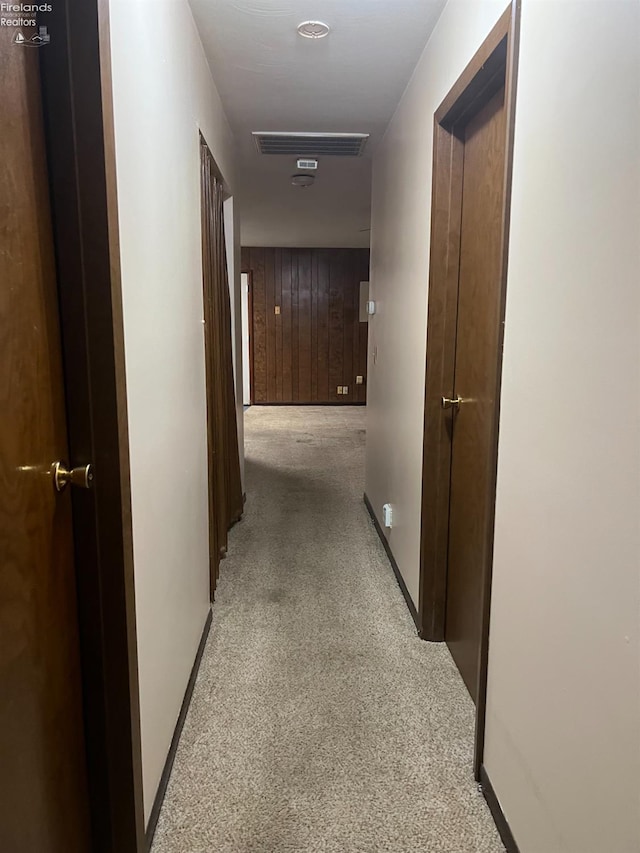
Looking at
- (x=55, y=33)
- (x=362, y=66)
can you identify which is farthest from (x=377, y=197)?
(x=55, y=33)

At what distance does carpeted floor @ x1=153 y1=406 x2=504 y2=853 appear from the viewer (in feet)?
4.85

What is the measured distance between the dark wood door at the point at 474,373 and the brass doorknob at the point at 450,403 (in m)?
0.02

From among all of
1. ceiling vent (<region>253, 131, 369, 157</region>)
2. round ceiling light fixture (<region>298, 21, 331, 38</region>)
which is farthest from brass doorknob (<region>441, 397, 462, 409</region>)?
ceiling vent (<region>253, 131, 369, 157</region>)

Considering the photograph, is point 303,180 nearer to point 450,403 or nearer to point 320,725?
point 450,403

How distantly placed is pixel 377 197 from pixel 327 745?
314 centimetres

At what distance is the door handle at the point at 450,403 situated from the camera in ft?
7.32

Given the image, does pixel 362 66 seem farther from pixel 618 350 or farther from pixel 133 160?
pixel 618 350

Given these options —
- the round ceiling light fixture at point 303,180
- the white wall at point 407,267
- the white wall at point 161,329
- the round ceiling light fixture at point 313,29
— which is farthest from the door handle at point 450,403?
the round ceiling light fixture at point 303,180

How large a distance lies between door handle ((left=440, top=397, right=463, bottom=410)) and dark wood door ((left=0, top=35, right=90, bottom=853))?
1.50 meters

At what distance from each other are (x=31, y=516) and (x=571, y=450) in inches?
38.7

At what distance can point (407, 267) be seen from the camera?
2750 millimetres

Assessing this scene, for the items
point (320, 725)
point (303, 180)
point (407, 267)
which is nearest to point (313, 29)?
point (407, 267)

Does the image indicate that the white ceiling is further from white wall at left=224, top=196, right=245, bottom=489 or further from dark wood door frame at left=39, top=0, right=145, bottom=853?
dark wood door frame at left=39, top=0, right=145, bottom=853

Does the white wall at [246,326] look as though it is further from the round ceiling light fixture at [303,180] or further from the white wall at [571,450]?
the white wall at [571,450]
